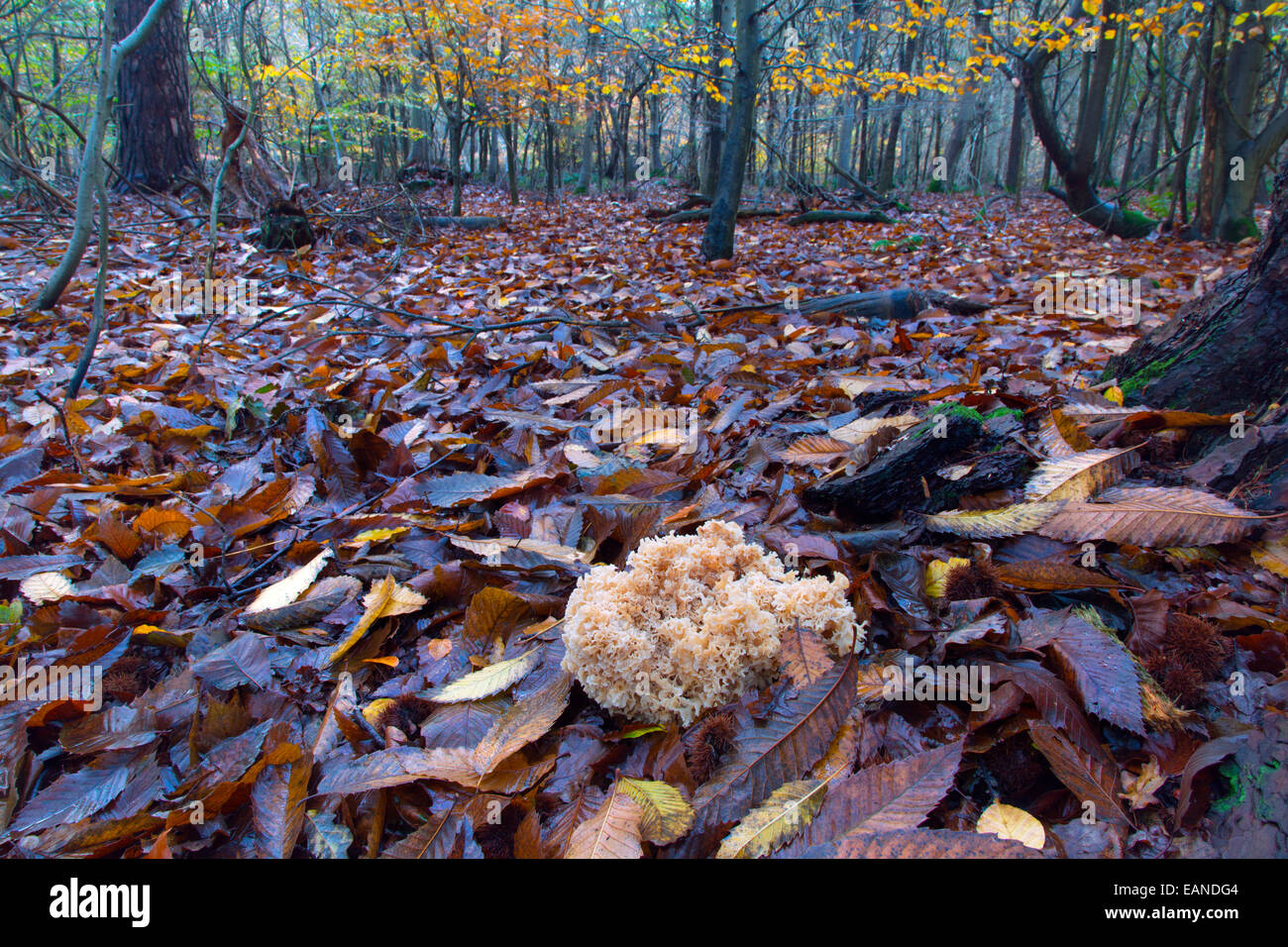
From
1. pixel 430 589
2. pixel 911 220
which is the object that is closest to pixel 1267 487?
pixel 430 589

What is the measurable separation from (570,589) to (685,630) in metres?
0.63

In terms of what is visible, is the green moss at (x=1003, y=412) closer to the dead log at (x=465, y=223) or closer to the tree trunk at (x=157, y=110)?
the dead log at (x=465, y=223)

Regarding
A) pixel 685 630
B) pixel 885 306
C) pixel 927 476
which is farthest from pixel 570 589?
pixel 885 306

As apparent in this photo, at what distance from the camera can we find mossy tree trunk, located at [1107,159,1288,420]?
7.00 feet

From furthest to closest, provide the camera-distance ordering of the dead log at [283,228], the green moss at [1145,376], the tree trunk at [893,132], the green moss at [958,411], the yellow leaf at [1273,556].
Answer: the tree trunk at [893,132], the dead log at [283,228], the green moss at [1145,376], the green moss at [958,411], the yellow leaf at [1273,556]

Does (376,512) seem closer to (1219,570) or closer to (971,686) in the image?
(971,686)

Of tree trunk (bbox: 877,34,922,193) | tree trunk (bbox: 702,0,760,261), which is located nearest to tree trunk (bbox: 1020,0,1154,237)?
tree trunk (bbox: 702,0,760,261)

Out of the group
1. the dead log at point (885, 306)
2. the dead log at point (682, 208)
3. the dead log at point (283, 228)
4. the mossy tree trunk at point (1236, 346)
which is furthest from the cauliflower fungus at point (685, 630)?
the dead log at point (682, 208)

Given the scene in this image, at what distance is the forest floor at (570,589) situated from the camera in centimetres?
127

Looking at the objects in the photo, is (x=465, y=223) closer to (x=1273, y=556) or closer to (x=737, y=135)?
(x=737, y=135)

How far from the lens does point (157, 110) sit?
358 inches

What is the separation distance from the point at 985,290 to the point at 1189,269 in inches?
92.0

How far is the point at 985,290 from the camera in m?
5.21

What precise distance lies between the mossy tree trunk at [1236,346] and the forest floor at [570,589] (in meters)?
0.21
